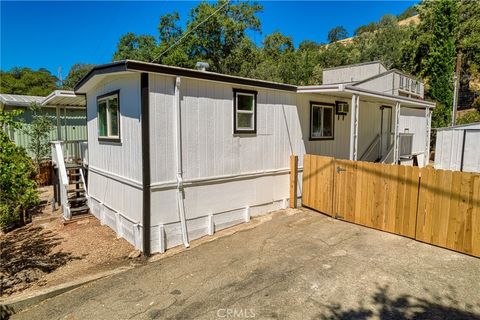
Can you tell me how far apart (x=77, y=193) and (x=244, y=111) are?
242 inches

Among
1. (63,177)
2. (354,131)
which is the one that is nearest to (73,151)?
(63,177)

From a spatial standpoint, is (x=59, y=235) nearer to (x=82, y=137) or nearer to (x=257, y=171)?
(x=257, y=171)

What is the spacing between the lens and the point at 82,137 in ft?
49.1

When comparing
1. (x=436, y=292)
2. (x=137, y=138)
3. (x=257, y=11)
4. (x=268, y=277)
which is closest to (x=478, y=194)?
(x=436, y=292)

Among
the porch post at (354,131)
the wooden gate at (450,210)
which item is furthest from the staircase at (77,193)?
the wooden gate at (450,210)

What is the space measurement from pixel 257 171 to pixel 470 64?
101 ft

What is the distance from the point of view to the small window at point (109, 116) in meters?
6.40

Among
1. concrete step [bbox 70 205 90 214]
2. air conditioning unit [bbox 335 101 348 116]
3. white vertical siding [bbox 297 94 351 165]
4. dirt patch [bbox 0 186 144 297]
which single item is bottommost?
dirt patch [bbox 0 186 144 297]

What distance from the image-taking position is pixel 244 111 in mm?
6672

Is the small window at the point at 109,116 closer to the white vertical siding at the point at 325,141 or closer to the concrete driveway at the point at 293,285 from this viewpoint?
the concrete driveway at the point at 293,285

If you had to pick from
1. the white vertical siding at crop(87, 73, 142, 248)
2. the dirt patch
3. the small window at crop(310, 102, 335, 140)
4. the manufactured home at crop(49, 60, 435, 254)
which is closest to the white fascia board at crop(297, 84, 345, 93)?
the manufactured home at crop(49, 60, 435, 254)

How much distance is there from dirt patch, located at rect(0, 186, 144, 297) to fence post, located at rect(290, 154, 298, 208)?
163 inches

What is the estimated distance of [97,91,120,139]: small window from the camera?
6.40 metres

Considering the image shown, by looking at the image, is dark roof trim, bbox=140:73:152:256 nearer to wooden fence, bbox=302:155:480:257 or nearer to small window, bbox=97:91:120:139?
small window, bbox=97:91:120:139
